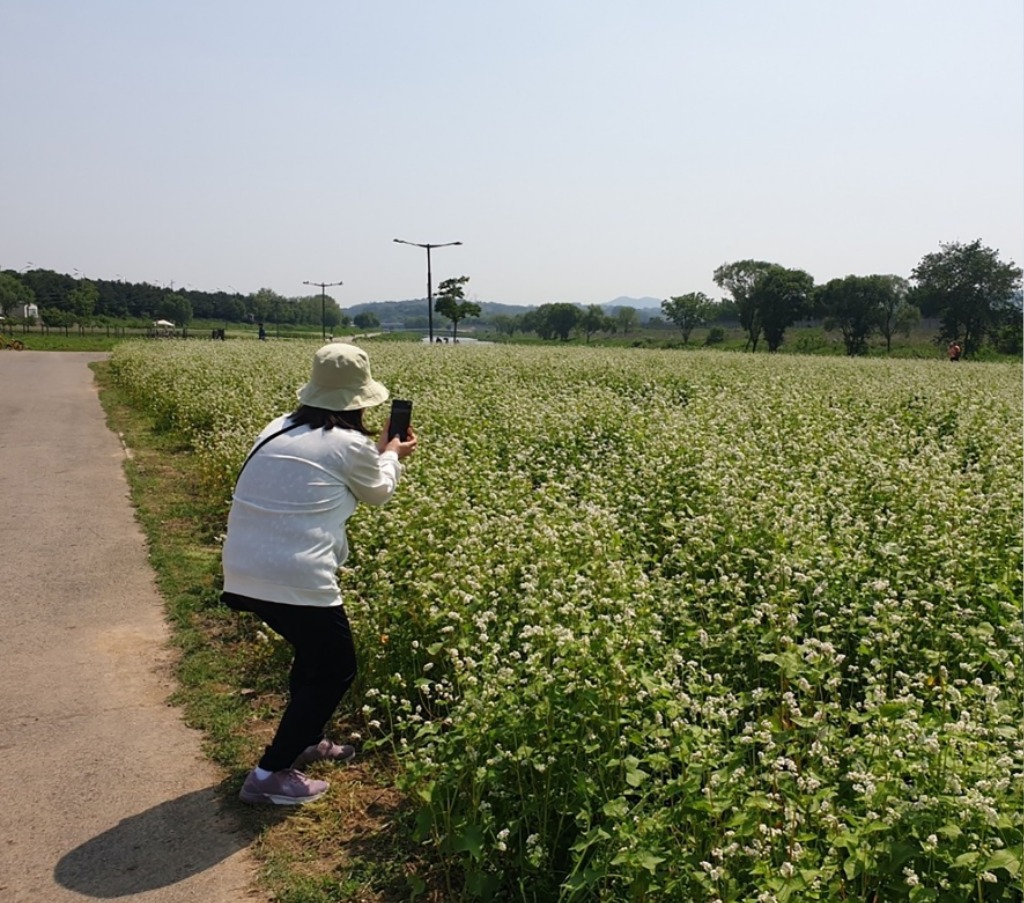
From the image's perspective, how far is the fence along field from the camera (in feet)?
9.03

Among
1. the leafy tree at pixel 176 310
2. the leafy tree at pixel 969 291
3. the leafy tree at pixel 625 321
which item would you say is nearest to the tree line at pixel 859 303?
the leafy tree at pixel 969 291

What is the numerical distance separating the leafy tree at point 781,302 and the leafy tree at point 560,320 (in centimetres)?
4991

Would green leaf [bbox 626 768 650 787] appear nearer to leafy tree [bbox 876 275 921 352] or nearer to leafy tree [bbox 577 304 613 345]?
leafy tree [bbox 876 275 921 352]

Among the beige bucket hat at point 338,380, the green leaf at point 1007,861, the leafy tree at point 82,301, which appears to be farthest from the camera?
the leafy tree at point 82,301

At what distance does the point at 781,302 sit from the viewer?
70938 millimetres

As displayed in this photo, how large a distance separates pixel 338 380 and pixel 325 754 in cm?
185

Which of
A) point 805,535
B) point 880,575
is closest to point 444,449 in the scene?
point 805,535

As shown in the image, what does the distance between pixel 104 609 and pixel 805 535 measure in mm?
4850

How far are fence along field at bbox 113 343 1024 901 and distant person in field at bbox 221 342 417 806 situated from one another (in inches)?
13.7

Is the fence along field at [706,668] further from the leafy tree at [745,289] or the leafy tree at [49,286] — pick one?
the leafy tree at [49,286]

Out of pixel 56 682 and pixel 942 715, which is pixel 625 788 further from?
pixel 56 682

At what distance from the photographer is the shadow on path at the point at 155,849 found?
11.0ft

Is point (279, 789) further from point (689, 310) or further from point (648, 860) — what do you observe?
point (689, 310)

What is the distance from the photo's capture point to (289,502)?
3670 millimetres
